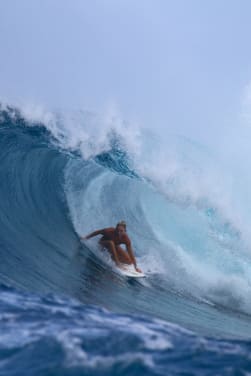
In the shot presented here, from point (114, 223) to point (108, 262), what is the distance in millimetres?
4258

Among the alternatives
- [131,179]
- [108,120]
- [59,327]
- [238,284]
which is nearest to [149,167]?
[131,179]

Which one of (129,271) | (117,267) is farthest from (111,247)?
(129,271)

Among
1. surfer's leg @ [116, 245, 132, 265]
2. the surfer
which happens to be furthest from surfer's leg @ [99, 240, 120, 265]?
surfer's leg @ [116, 245, 132, 265]

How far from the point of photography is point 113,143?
1650 centimetres

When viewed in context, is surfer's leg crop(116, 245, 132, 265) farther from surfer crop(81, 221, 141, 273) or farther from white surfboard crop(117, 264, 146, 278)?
white surfboard crop(117, 264, 146, 278)

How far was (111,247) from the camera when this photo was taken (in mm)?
8141

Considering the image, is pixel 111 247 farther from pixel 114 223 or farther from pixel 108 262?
pixel 114 223

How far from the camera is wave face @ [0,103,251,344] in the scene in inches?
252

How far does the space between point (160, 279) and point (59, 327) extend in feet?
16.0

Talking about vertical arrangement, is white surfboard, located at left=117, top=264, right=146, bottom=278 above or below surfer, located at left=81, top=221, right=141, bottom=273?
below

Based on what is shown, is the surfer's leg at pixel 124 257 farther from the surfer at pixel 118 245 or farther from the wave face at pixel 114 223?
the wave face at pixel 114 223

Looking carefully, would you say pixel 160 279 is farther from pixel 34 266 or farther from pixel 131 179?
pixel 131 179

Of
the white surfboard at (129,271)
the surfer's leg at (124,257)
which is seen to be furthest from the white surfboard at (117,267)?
the surfer's leg at (124,257)

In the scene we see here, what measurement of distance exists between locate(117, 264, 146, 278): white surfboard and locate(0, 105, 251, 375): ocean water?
249 mm
